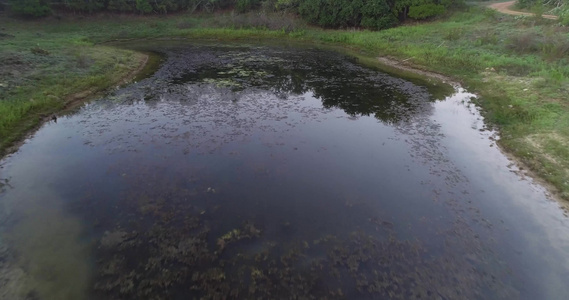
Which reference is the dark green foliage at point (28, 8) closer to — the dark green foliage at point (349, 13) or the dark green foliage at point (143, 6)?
the dark green foliage at point (143, 6)

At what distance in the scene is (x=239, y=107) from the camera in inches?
773

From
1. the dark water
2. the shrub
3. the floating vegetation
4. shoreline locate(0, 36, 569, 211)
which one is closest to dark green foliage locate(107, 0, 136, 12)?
shoreline locate(0, 36, 569, 211)

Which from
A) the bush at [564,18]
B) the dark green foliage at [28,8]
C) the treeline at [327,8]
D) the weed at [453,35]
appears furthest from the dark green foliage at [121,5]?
the bush at [564,18]

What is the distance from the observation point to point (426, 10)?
135 ft

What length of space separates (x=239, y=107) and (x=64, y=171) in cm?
967

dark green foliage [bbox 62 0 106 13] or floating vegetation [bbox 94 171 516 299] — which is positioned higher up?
dark green foliage [bbox 62 0 106 13]

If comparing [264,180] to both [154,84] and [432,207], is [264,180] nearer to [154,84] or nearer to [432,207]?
[432,207]

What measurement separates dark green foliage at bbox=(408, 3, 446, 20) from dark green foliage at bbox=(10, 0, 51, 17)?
48711mm

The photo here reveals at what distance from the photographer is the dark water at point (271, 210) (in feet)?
27.7

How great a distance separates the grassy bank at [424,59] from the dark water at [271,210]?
1813 millimetres

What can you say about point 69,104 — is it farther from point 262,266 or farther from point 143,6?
point 143,6

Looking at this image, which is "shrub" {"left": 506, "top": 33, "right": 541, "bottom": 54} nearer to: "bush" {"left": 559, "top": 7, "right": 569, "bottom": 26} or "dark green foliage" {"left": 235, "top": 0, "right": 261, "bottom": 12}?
"bush" {"left": 559, "top": 7, "right": 569, "bottom": 26}

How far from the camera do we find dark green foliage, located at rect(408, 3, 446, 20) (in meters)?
41.1

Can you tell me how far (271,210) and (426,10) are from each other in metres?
40.2
